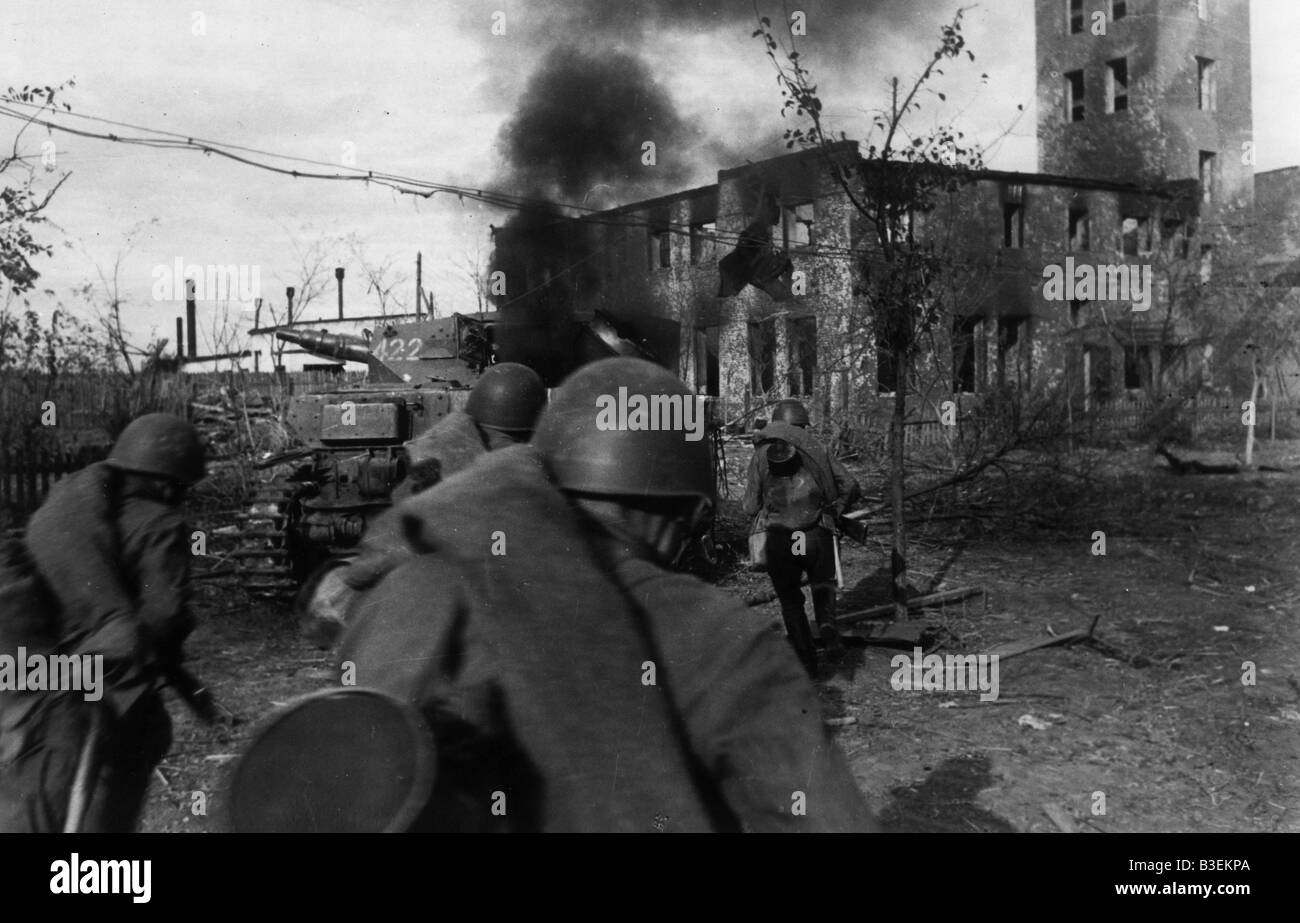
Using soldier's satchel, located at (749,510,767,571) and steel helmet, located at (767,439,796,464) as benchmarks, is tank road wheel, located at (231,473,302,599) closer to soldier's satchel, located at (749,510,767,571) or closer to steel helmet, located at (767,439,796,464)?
soldier's satchel, located at (749,510,767,571)

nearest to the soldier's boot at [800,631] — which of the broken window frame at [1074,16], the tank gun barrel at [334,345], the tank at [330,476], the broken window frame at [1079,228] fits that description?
the tank at [330,476]

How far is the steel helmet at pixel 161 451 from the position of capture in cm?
412

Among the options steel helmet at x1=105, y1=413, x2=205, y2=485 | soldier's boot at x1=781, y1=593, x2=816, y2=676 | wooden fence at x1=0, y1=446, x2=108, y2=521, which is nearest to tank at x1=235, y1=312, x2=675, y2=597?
wooden fence at x1=0, y1=446, x2=108, y2=521

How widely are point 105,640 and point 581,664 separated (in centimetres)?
246

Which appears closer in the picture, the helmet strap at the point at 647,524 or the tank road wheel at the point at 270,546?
the helmet strap at the point at 647,524

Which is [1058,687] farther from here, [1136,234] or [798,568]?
[1136,234]

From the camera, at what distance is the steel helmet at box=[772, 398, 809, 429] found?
25.5 feet

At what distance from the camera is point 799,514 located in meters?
7.39

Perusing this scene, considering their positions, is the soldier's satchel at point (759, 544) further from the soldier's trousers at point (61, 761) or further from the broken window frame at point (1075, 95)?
the broken window frame at point (1075, 95)

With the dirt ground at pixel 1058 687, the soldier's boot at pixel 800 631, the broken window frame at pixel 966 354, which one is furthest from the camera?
the broken window frame at pixel 966 354

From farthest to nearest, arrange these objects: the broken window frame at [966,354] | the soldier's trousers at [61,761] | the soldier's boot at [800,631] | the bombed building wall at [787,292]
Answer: the broken window frame at [966,354] < the bombed building wall at [787,292] < the soldier's boot at [800,631] < the soldier's trousers at [61,761]

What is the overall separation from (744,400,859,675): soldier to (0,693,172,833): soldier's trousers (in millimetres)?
4424

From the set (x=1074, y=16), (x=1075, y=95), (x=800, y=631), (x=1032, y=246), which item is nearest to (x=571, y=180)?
(x=800, y=631)

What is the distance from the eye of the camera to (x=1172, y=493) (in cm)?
1515
